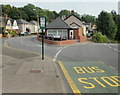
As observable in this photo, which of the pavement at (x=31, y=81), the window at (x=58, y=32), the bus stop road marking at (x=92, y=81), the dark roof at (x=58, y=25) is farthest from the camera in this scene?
the window at (x=58, y=32)

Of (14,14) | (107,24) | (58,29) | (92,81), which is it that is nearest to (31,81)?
(92,81)

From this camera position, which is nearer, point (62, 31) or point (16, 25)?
point (62, 31)

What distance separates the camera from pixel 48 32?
1738 inches

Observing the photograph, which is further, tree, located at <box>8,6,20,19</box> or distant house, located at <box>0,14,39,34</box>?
tree, located at <box>8,6,20,19</box>

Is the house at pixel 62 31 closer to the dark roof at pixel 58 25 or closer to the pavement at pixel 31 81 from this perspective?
the dark roof at pixel 58 25

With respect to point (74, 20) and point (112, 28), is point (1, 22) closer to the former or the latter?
point (74, 20)

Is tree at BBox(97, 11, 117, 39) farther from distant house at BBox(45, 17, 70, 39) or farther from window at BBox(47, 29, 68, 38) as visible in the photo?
window at BBox(47, 29, 68, 38)

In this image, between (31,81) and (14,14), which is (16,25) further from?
(31,81)

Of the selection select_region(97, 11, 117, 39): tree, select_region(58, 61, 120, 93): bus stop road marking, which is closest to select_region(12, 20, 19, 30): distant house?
select_region(97, 11, 117, 39): tree

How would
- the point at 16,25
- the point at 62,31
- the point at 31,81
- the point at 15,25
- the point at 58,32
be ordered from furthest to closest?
1. the point at 16,25
2. the point at 15,25
3. the point at 58,32
4. the point at 62,31
5. the point at 31,81

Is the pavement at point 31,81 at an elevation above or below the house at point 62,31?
below

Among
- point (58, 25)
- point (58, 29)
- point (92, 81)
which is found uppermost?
point (58, 25)

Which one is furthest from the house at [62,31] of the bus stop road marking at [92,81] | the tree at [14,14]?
the tree at [14,14]

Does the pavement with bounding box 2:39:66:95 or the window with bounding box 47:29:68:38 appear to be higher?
the window with bounding box 47:29:68:38
